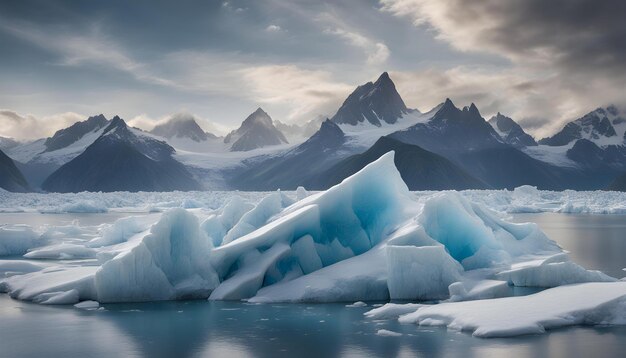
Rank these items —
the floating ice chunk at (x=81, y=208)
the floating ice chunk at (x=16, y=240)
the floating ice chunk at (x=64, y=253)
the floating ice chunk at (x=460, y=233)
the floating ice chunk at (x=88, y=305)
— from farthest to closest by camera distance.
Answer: the floating ice chunk at (x=81, y=208) < the floating ice chunk at (x=16, y=240) < the floating ice chunk at (x=64, y=253) < the floating ice chunk at (x=460, y=233) < the floating ice chunk at (x=88, y=305)

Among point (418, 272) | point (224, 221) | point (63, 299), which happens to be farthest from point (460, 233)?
point (63, 299)

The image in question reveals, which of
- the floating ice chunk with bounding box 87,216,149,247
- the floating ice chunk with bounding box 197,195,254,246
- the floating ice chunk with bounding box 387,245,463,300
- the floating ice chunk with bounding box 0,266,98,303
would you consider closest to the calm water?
the floating ice chunk with bounding box 0,266,98,303

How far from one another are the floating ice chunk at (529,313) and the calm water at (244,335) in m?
0.23

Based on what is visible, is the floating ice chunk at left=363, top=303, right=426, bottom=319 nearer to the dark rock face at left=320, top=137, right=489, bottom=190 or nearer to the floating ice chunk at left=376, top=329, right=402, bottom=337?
the floating ice chunk at left=376, top=329, right=402, bottom=337

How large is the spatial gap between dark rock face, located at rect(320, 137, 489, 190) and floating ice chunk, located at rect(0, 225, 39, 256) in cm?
13232

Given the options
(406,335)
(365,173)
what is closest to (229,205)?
(365,173)

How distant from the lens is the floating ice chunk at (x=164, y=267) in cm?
1500

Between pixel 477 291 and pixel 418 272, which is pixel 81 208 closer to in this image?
pixel 418 272

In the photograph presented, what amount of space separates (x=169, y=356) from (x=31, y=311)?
557cm

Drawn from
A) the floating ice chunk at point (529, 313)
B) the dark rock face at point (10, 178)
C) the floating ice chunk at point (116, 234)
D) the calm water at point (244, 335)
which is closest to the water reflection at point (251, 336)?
the calm water at point (244, 335)

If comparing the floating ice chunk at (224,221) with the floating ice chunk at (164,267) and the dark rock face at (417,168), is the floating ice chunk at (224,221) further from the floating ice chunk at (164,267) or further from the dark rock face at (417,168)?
the dark rock face at (417,168)

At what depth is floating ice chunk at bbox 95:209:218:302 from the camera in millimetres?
15000

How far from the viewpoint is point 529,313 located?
11.8 metres

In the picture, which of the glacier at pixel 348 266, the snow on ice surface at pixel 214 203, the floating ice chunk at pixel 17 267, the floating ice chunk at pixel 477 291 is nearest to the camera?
the floating ice chunk at pixel 477 291
